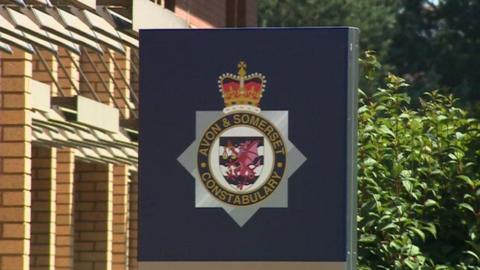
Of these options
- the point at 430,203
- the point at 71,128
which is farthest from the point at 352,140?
the point at 71,128

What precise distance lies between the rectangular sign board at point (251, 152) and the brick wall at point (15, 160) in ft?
27.7

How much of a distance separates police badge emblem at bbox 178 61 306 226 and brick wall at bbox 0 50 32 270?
862 cm

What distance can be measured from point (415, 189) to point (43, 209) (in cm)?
959

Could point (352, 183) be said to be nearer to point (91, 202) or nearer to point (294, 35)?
point (294, 35)

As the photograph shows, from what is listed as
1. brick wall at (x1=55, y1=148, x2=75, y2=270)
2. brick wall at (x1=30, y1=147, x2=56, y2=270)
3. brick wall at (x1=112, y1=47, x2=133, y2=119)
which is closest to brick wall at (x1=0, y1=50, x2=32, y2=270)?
brick wall at (x1=30, y1=147, x2=56, y2=270)

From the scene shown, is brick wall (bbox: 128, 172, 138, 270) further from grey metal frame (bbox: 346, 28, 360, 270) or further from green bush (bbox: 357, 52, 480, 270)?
grey metal frame (bbox: 346, 28, 360, 270)

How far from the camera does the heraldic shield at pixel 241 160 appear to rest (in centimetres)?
759

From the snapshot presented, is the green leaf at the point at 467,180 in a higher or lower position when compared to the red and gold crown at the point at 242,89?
lower

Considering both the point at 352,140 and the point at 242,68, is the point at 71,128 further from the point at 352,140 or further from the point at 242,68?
the point at 352,140

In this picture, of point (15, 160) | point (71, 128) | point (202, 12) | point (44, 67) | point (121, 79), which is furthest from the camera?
point (202, 12)

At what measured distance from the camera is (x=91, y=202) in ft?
73.6

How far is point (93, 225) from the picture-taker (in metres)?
22.5

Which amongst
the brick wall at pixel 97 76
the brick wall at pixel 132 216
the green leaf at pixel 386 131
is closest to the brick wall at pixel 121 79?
Answer: the brick wall at pixel 97 76

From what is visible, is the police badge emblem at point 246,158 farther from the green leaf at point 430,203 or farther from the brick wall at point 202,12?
the brick wall at point 202,12
